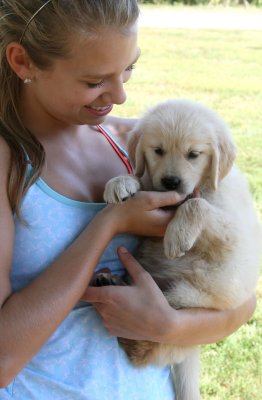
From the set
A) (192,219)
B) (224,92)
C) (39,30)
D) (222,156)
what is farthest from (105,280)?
(224,92)

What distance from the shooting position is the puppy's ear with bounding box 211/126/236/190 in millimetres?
2256

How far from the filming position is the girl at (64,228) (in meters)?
1.73

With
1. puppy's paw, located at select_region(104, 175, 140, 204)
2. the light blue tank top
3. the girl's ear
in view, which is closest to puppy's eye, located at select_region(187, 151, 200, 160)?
→ puppy's paw, located at select_region(104, 175, 140, 204)

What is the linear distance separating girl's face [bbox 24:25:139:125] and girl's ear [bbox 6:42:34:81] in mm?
29

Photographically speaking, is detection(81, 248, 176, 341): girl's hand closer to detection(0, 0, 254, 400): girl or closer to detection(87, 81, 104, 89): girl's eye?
detection(0, 0, 254, 400): girl

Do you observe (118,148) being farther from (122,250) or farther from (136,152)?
(122,250)

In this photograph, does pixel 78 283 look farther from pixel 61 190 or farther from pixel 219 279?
pixel 219 279

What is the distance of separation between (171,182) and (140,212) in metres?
0.25

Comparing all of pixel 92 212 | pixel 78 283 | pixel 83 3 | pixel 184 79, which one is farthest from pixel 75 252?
pixel 184 79

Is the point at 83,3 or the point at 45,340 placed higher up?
the point at 83,3

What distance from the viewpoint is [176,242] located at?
2068mm

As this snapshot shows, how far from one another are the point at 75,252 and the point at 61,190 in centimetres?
23

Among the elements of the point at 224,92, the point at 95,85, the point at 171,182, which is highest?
the point at 95,85

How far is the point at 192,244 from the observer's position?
6.93 ft
